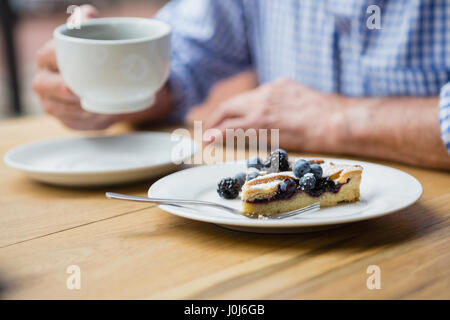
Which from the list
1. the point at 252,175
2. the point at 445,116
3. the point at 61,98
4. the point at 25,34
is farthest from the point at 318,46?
the point at 25,34

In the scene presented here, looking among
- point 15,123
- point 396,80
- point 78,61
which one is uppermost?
point 78,61

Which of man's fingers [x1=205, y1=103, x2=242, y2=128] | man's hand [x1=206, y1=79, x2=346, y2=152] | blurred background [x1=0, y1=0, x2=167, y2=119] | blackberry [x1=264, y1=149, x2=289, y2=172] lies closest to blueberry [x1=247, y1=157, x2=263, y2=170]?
blackberry [x1=264, y1=149, x2=289, y2=172]

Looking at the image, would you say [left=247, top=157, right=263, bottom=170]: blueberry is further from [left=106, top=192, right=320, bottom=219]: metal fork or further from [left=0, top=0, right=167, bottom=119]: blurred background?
[left=0, top=0, right=167, bottom=119]: blurred background

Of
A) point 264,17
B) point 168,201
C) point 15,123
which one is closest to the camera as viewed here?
point 168,201

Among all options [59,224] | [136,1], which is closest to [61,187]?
[59,224]

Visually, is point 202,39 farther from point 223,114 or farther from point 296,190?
point 296,190

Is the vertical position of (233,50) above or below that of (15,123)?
above

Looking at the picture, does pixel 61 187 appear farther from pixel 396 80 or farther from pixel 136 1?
pixel 136 1

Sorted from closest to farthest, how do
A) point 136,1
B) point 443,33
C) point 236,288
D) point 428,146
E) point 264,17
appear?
point 236,288
point 428,146
point 443,33
point 264,17
point 136,1
